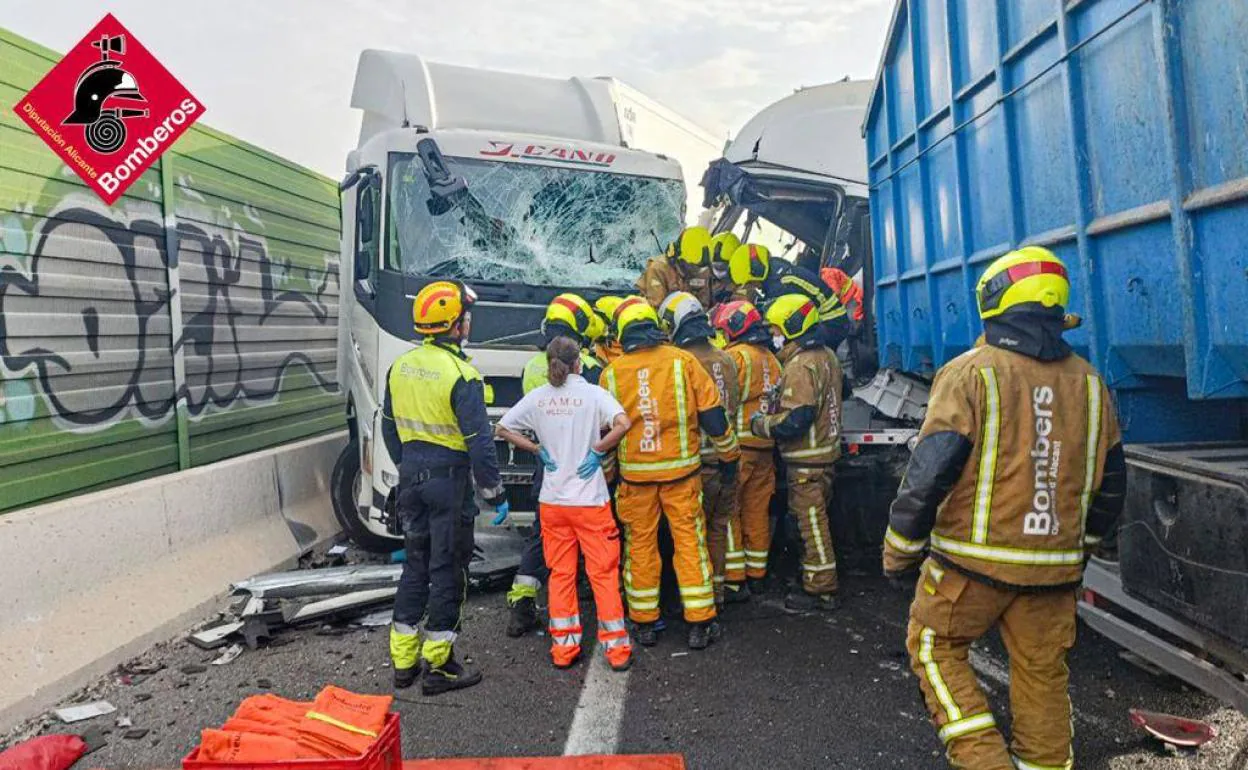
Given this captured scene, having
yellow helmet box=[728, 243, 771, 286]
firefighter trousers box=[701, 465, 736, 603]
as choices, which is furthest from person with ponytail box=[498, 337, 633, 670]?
yellow helmet box=[728, 243, 771, 286]

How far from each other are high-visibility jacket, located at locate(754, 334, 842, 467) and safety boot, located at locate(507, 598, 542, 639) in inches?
69.7

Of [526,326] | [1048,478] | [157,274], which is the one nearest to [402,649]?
[526,326]

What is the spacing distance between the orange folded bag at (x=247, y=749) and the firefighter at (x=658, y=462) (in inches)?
104

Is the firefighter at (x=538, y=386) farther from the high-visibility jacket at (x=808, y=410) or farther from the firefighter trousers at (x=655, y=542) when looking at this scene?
the high-visibility jacket at (x=808, y=410)

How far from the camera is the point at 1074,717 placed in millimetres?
3357

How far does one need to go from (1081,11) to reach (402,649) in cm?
394

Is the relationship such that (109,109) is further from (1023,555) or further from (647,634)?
(1023,555)

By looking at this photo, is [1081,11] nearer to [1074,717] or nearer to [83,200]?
[1074,717]

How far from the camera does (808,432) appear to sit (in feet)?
17.2

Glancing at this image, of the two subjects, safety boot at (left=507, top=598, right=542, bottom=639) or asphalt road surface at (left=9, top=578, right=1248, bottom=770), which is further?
safety boot at (left=507, top=598, right=542, bottom=639)

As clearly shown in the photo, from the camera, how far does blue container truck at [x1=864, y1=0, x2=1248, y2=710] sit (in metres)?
2.49

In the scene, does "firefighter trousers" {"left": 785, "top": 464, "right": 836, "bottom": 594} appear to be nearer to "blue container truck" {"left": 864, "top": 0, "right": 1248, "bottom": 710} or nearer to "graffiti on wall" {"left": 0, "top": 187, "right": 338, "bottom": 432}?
"blue container truck" {"left": 864, "top": 0, "right": 1248, "bottom": 710}

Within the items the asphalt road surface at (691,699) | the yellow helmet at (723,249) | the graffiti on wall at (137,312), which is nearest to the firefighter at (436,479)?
the asphalt road surface at (691,699)

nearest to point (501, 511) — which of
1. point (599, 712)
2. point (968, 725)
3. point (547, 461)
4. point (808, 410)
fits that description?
point (547, 461)
